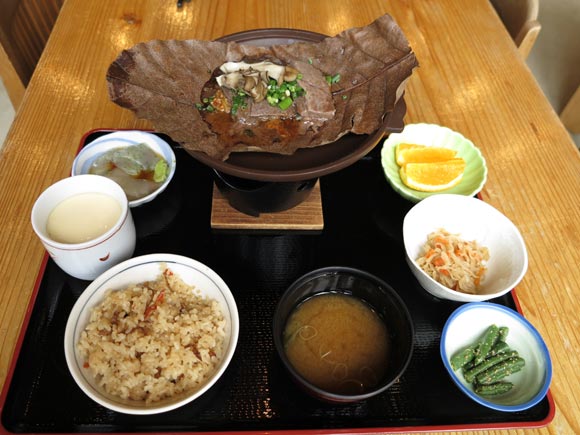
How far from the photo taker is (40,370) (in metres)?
1.41

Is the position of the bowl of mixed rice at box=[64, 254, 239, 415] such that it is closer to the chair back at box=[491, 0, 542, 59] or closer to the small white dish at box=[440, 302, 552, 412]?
the small white dish at box=[440, 302, 552, 412]

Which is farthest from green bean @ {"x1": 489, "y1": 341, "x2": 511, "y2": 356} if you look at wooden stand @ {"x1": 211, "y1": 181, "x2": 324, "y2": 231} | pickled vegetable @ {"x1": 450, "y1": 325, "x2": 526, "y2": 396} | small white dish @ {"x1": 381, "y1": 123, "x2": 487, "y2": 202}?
wooden stand @ {"x1": 211, "y1": 181, "x2": 324, "y2": 231}

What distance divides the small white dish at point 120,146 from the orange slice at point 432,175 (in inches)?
38.2

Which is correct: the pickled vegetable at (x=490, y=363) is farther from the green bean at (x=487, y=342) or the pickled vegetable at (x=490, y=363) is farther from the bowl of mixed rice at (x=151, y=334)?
the bowl of mixed rice at (x=151, y=334)

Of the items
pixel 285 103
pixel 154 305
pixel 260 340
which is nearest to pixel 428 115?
pixel 285 103

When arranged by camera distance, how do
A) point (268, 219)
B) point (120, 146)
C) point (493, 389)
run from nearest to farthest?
point (493, 389)
point (268, 219)
point (120, 146)

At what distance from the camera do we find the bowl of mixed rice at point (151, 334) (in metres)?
1.33

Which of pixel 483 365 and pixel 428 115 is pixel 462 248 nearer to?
pixel 483 365

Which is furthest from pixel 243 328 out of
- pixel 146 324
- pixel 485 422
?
pixel 485 422

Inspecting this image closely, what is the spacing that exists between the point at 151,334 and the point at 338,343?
0.60 metres

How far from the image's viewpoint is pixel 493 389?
4.59 feet

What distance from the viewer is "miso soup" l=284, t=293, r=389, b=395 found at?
1407 millimetres

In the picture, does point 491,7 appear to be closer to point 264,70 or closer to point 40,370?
point 264,70

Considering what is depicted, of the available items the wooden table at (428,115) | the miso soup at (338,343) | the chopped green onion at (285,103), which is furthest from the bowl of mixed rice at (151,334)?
the chopped green onion at (285,103)
